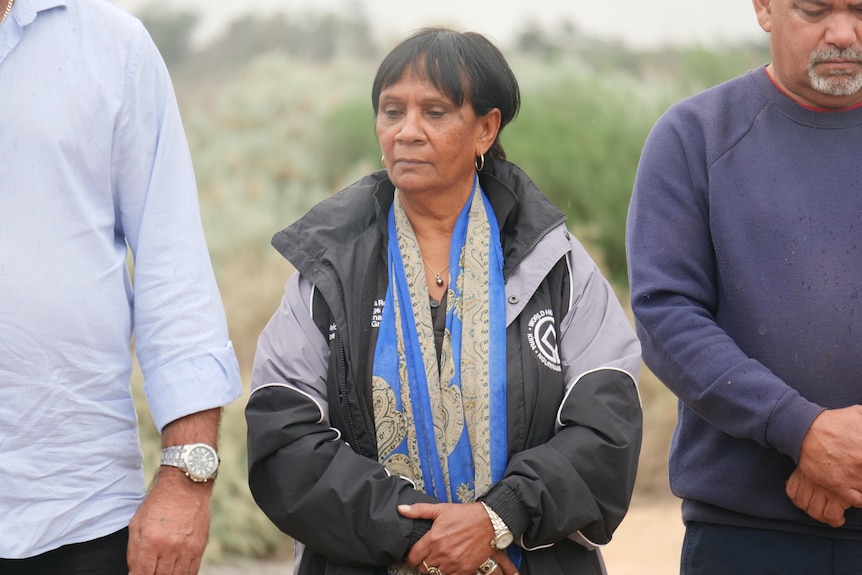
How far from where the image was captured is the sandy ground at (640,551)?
A: 250 inches

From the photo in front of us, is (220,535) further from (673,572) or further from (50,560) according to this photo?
(50,560)

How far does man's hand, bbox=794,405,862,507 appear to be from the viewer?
3014mm

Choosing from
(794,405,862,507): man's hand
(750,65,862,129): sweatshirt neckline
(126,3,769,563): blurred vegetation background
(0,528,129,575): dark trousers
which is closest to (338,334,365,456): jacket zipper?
(0,528,129,575): dark trousers

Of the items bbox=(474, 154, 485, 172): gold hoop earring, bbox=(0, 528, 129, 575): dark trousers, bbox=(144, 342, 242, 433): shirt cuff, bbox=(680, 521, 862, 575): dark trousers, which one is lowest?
bbox=(680, 521, 862, 575): dark trousers

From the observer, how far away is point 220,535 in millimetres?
6578

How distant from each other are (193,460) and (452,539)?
25.5 inches

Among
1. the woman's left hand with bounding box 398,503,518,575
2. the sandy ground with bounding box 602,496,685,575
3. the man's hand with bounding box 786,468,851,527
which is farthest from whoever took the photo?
the sandy ground with bounding box 602,496,685,575

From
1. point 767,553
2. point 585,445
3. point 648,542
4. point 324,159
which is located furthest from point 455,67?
point 324,159

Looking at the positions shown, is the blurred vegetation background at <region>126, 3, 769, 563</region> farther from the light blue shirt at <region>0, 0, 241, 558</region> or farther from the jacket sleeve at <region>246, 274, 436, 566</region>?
the light blue shirt at <region>0, 0, 241, 558</region>

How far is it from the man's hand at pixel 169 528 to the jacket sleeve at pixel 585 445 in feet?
2.31

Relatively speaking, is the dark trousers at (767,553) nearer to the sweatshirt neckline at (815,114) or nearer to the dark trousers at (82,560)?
the sweatshirt neckline at (815,114)

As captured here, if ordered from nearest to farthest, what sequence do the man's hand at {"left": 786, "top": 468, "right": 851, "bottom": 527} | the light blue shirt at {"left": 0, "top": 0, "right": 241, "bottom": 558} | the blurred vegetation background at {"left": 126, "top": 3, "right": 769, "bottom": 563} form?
1. the light blue shirt at {"left": 0, "top": 0, "right": 241, "bottom": 558}
2. the man's hand at {"left": 786, "top": 468, "right": 851, "bottom": 527}
3. the blurred vegetation background at {"left": 126, "top": 3, "right": 769, "bottom": 563}

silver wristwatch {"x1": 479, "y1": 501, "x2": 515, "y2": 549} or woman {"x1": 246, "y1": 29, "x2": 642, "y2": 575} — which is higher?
woman {"x1": 246, "y1": 29, "x2": 642, "y2": 575}

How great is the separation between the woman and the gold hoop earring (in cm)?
6
